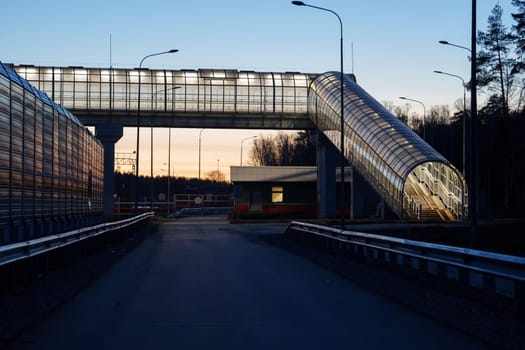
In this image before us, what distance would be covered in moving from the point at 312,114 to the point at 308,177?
1264cm

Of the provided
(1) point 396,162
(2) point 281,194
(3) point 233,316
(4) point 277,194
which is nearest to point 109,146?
(4) point 277,194

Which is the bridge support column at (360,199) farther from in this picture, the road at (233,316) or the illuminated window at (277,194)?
the road at (233,316)

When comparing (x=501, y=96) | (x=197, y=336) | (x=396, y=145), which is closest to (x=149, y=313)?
(x=197, y=336)

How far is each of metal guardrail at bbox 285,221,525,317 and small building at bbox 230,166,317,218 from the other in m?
51.3

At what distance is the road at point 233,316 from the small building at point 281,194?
57689 mm

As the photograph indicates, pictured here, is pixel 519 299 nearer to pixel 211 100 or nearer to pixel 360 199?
pixel 211 100

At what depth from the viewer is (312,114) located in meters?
64.1

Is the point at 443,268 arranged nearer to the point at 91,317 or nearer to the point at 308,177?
the point at 91,317

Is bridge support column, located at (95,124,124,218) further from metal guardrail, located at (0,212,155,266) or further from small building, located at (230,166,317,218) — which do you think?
metal guardrail, located at (0,212,155,266)

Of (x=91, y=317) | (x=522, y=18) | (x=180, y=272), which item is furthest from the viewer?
(x=522, y=18)

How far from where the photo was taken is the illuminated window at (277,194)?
3068 inches

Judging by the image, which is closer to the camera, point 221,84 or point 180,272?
point 180,272

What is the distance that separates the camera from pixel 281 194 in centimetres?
7794

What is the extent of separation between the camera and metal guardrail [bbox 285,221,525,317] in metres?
10.5
